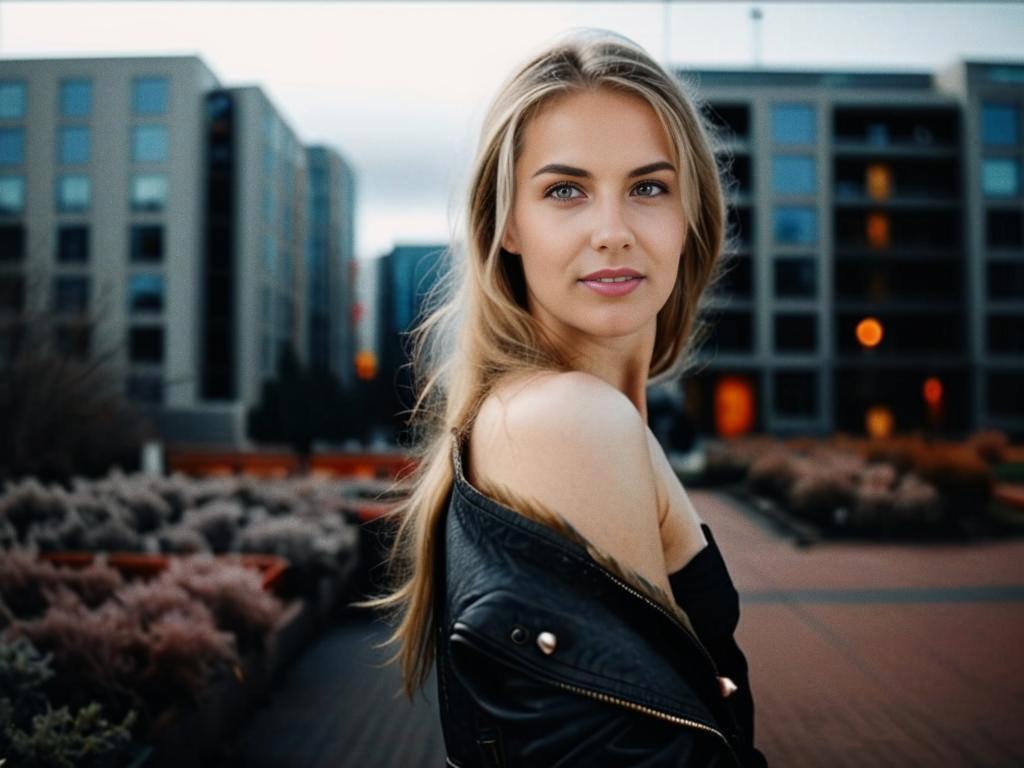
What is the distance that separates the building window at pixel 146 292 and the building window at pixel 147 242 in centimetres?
98

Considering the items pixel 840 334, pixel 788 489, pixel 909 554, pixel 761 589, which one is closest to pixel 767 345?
pixel 840 334

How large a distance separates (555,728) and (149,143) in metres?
42.7

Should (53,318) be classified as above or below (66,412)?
above

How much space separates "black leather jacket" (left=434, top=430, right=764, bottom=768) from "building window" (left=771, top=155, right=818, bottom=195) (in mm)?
43094

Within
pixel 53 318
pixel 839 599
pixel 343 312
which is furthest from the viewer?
pixel 343 312

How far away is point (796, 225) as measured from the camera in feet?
134

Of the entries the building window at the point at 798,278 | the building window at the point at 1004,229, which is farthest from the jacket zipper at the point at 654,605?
the building window at the point at 1004,229

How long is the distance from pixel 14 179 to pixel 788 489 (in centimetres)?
3844

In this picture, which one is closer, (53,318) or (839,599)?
(839,599)

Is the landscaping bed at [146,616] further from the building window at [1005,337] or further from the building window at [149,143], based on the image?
the building window at [1005,337]

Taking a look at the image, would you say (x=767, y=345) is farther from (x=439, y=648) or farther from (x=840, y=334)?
(x=439, y=648)

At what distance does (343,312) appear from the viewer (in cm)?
6550

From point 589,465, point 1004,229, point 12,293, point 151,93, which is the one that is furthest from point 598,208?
point 1004,229

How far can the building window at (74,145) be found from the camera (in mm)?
37594
